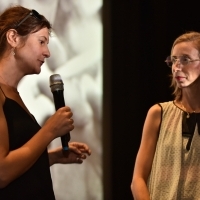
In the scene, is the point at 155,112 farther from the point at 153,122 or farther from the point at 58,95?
the point at 58,95

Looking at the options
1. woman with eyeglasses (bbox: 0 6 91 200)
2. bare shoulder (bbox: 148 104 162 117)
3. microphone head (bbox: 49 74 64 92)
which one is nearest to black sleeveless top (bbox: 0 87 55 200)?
woman with eyeglasses (bbox: 0 6 91 200)

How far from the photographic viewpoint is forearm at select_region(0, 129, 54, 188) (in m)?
1.39

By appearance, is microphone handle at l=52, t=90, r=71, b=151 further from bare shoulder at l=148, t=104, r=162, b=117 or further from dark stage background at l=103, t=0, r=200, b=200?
dark stage background at l=103, t=0, r=200, b=200

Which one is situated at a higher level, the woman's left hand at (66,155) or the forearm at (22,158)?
the forearm at (22,158)

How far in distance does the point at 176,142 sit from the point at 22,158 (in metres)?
0.67

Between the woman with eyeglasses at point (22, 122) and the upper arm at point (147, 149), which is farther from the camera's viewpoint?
the upper arm at point (147, 149)

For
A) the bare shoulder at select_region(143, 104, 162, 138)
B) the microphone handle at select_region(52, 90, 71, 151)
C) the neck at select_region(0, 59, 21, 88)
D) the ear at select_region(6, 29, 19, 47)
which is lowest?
the bare shoulder at select_region(143, 104, 162, 138)

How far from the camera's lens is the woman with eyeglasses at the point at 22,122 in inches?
55.7

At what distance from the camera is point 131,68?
2955 millimetres

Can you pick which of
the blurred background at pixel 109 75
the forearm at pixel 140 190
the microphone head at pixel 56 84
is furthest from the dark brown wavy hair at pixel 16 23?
the blurred background at pixel 109 75

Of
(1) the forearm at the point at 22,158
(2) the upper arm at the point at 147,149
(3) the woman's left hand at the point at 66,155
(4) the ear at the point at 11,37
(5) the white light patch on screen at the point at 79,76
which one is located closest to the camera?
(1) the forearm at the point at 22,158

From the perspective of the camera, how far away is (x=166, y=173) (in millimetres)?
1856

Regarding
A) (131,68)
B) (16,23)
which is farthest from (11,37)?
(131,68)

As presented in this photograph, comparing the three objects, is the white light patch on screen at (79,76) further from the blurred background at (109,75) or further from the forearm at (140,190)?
the forearm at (140,190)
